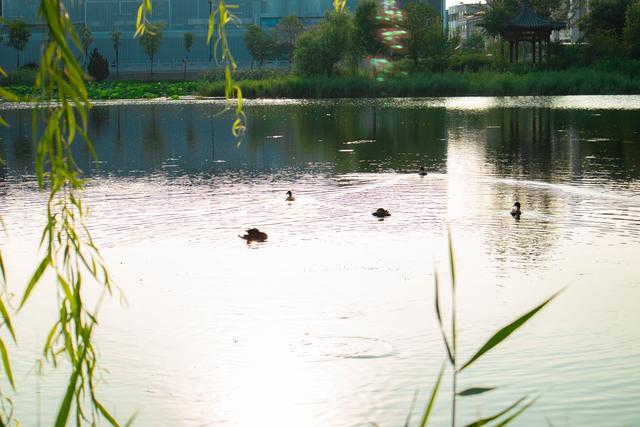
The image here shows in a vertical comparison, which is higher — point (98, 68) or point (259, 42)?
point (259, 42)

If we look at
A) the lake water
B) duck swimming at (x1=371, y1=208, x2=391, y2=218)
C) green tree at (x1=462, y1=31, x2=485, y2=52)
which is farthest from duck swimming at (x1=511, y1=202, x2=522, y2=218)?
green tree at (x1=462, y1=31, x2=485, y2=52)

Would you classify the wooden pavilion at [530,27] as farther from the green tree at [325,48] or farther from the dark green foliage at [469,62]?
the green tree at [325,48]

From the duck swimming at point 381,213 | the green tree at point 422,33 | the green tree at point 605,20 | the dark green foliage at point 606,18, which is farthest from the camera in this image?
the dark green foliage at point 606,18

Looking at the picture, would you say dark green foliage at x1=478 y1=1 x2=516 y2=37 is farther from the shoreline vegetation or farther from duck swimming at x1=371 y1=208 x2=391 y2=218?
duck swimming at x1=371 y1=208 x2=391 y2=218

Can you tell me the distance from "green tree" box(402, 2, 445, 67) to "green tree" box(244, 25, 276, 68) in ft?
96.4

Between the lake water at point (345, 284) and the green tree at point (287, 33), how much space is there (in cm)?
8704

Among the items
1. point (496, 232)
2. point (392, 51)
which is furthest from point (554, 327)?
point (392, 51)

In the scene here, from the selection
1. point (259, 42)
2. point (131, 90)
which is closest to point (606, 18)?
point (259, 42)

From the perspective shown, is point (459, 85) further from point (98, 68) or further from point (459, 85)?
point (98, 68)

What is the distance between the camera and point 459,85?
7569cm

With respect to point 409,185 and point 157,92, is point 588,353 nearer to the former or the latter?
point 409,185

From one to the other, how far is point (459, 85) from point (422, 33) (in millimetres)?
12731

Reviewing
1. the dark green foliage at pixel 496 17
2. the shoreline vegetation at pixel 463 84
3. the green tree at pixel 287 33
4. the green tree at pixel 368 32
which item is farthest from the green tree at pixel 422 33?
the green tree at pixel 287 33

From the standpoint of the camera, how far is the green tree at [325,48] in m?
82.1
